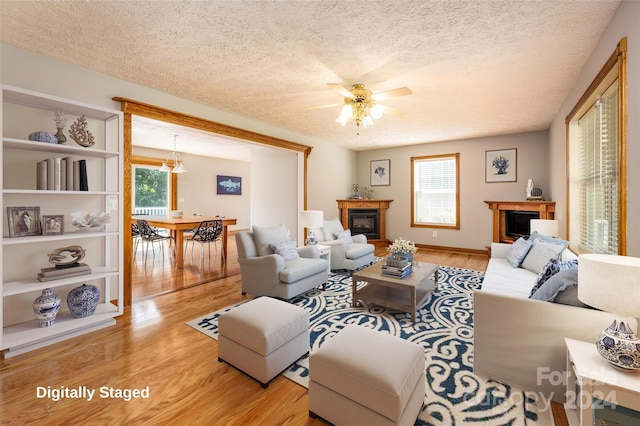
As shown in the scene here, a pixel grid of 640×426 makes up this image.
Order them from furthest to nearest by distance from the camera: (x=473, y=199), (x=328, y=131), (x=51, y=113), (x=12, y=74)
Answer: (x=473, y=199) < (x=328, y=131) < (x=51, y=113) < (x=12, y=74)

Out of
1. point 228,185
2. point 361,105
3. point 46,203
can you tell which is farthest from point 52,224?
point 228,185

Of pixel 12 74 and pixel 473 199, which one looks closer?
pixel 12 74

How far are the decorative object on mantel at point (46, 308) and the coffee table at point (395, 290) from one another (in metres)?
2.80

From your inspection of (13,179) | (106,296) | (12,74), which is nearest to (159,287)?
(106,296)

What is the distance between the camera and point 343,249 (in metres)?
4.60

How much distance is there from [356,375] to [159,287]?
11.4 ft

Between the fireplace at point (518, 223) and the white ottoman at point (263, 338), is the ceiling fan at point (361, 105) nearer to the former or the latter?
the white ottoman at point (263, 338)

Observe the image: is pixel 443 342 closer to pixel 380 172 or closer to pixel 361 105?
pixel 361 105

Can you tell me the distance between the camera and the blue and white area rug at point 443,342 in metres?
1.61

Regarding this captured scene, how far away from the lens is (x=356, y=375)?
4.66 feet

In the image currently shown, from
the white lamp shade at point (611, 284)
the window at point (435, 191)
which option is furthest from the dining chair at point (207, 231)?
the white lamp shade at point (611, 284)

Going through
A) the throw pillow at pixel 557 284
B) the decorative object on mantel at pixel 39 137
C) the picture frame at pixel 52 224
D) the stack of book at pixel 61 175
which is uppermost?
the decorative object on mantel at pixel 39 137

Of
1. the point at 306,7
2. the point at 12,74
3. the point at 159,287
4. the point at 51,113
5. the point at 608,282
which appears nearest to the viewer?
the point at 608,282

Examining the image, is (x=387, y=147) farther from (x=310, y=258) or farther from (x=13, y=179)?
(x=13, y=179)
